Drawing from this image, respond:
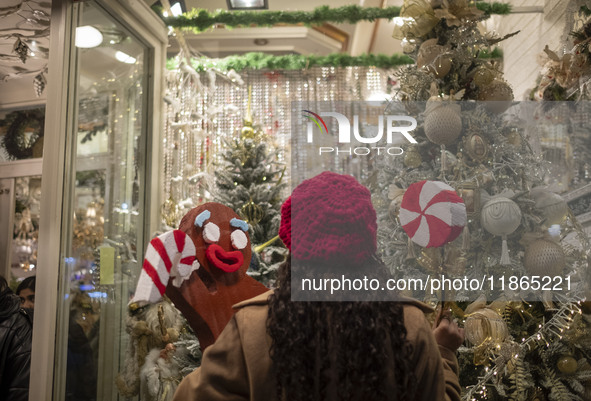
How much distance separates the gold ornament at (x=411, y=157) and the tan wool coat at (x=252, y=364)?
2.65 feet

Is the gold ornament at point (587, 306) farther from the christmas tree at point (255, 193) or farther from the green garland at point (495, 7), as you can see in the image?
the green garland at point (495, 7)

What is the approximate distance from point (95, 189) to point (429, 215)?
1.97 m

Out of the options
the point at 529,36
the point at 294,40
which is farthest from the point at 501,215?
the point at 294,40

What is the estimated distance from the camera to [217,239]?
6.84ft

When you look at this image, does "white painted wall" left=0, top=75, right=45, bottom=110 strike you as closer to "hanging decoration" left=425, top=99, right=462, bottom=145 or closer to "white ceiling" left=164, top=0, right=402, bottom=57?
"white ceiling" left=164, top=0, right=402, bottom=57

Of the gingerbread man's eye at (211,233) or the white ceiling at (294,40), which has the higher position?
the white ceiling at (294,40)

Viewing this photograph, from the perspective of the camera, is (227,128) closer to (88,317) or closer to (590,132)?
(88,317)

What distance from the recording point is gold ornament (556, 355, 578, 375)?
2.22 metres

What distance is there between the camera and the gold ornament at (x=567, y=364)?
2.22 meters

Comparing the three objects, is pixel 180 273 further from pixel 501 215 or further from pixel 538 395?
pixel 538 395

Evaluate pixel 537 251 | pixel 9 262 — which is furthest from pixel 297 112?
pixel 9 262

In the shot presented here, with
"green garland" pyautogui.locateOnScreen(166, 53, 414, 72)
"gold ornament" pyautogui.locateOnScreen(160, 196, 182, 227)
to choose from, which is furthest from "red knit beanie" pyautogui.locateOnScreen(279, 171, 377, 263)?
"green garland" pyautogui.locateOnScreen(166, 53, 414, 72)

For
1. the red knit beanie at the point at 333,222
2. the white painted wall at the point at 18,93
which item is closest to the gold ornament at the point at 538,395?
the red knit beanie at the point at 333,222

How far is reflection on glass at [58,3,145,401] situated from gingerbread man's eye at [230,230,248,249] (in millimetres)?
1092
